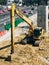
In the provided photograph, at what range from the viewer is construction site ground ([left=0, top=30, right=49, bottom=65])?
23.6 meters

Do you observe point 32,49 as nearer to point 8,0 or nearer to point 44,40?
point 44,40

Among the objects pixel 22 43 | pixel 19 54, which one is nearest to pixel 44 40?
pixel 22 43

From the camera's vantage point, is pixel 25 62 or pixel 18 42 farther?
pixel 18 42

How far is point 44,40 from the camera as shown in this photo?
113 feet

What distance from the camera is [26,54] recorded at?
26.2 m

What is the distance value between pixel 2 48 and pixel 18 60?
6265mm

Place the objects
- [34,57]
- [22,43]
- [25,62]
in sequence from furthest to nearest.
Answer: [22,43] → [34,57] → [25,62]

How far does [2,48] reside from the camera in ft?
97.0

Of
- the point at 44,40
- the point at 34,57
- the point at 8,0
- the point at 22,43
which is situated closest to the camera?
the point at 34,57

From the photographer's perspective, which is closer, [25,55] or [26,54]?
[25,55]

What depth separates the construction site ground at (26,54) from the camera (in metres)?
23.6

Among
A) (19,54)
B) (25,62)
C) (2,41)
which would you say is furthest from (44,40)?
(25,62)

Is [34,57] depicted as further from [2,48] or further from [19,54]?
[2,48]

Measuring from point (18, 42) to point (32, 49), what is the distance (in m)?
4.72
